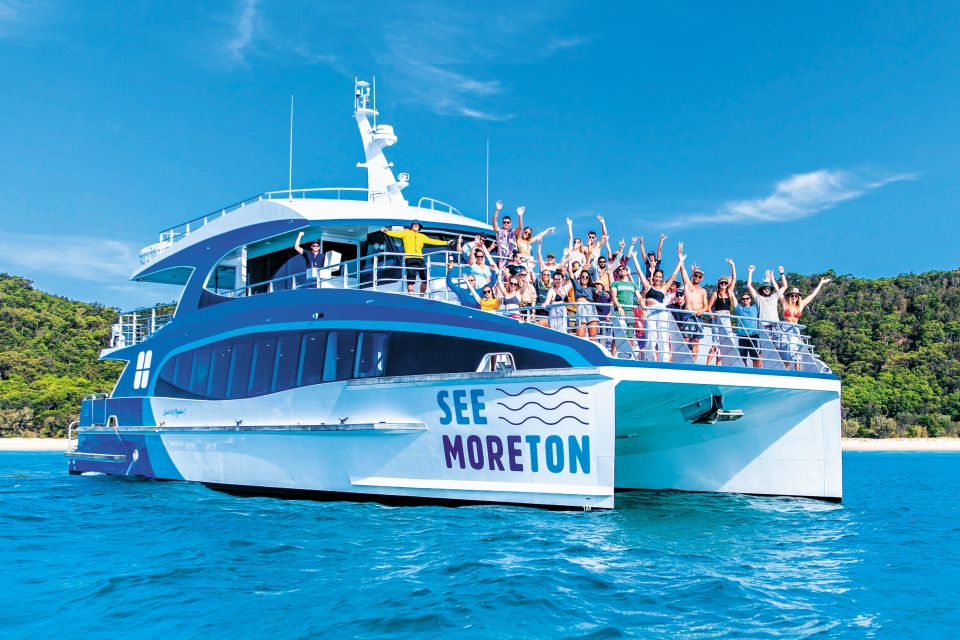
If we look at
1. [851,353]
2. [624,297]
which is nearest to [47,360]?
[851,353]

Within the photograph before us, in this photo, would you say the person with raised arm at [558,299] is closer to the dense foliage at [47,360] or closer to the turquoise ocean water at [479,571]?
the turquoise ocean water at [479,571]

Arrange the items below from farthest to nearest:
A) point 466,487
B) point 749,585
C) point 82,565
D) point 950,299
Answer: point 950,299
point 466,487
point 82,565
point 749,585

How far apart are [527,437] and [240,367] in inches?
221

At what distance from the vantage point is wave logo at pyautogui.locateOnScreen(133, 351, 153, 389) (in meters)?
16.2

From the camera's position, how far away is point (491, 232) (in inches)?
594

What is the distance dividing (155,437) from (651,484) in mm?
8550

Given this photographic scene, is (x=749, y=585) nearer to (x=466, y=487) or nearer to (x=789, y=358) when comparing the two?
(x=466, y=487)

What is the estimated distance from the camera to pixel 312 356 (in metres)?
12.3

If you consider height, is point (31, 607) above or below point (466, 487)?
below

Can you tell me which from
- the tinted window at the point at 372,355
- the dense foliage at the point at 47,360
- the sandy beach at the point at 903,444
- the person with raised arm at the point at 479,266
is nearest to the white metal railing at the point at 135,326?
the tinted window at the point at 372,355

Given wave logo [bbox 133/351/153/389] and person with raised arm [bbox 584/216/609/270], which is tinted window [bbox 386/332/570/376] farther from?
wave logo [bbox 133/351/153/389]

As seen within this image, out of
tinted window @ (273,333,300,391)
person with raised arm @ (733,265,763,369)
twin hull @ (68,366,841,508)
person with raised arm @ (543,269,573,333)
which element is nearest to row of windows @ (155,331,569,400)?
tinted window @ (273,333,300,391)

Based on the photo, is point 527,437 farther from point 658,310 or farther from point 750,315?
point 750,315

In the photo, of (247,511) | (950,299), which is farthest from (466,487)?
(950,299)
